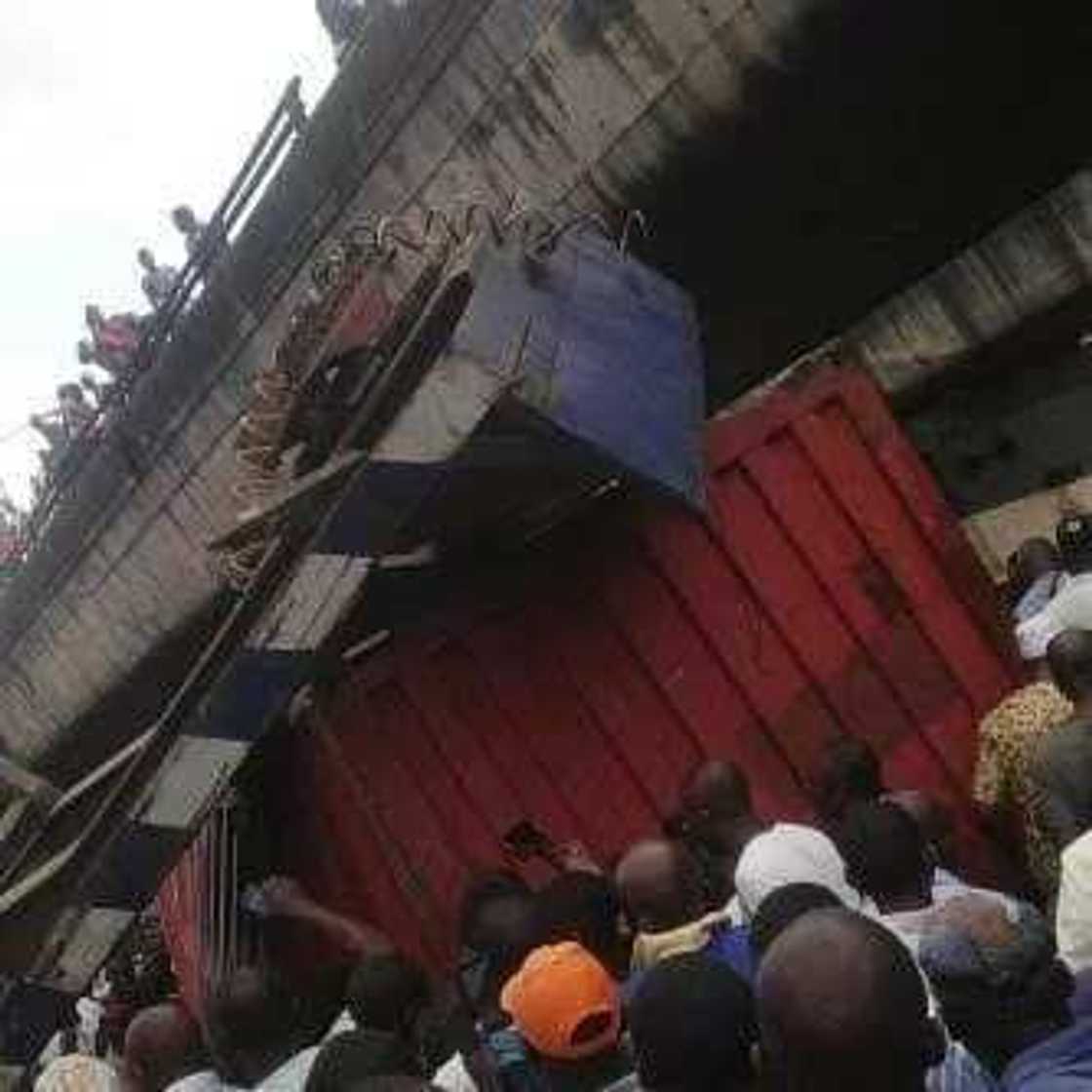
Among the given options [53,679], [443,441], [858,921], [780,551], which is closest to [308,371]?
[443,441]

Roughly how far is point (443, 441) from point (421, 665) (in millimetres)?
1995

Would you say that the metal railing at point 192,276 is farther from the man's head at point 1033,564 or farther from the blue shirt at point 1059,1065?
the blue shirt at point 1059,1065

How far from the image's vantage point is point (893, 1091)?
2275 mm

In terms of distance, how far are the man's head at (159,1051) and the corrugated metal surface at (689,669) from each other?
121 centimetres

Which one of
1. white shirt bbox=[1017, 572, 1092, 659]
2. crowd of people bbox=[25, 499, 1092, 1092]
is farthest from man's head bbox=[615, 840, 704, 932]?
white shirt bbox=[1017, 572, 1092, 659]

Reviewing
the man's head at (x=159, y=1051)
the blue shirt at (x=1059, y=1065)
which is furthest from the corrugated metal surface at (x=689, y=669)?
the blue shirt at (x=1059, y=1065)

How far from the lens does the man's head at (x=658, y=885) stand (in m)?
4.39

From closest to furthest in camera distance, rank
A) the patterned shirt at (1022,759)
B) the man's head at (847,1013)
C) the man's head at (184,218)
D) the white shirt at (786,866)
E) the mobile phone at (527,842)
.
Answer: the man's head at (847,1013)
the white shirt at (786,866)
the patterned shirt at (1022,759)
the mobile phone at (527,842)
the man's head at (184,218)

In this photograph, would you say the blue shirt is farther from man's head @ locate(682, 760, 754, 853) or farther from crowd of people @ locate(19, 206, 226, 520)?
crowd of people @ locate(19, 206, 226, 520)

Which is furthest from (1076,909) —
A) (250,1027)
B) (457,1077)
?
(250,1027)

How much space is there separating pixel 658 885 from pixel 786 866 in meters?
0.34

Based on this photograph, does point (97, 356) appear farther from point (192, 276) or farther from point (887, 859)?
point (887, 859)

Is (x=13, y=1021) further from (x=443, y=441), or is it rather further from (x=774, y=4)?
(x=774, y=4)

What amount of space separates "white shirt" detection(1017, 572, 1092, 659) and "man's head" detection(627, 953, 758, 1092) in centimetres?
A: 343
